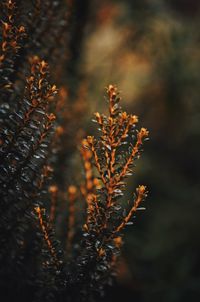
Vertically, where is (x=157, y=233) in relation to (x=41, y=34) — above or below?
above

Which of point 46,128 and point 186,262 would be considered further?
point 186,262

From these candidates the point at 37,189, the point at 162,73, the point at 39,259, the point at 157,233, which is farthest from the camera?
the point at 162,73

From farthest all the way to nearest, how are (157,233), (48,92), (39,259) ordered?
(157,233) < (39,259) < (48,92)

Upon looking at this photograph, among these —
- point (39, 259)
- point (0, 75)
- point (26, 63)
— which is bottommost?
point (39, 259)

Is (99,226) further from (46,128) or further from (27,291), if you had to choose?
(27,291)

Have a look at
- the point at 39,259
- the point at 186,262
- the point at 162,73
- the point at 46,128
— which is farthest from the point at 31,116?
the point at 162,73

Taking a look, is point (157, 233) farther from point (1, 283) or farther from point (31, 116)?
point (31, 116)
